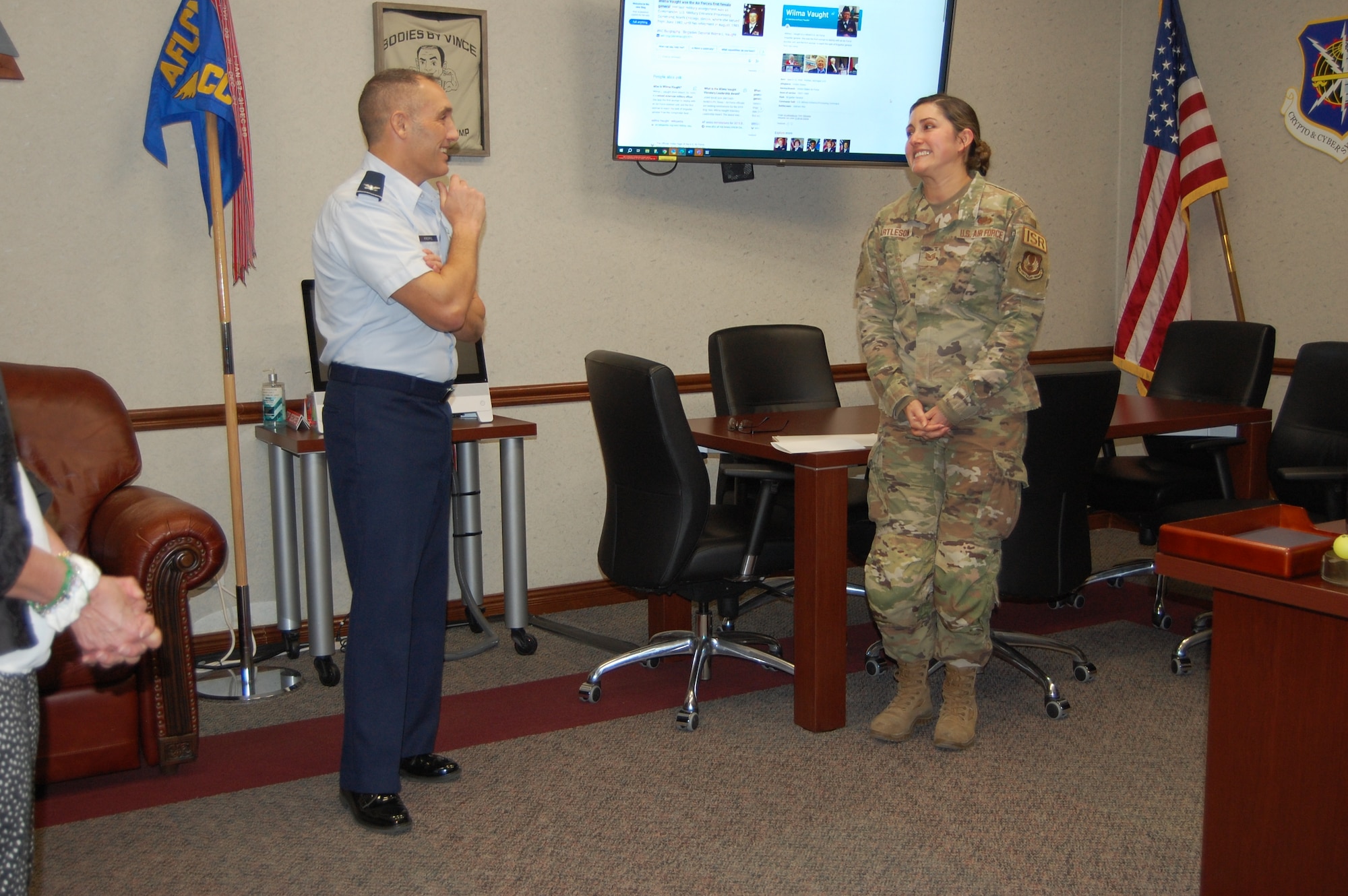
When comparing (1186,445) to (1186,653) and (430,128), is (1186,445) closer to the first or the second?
(1186,653)

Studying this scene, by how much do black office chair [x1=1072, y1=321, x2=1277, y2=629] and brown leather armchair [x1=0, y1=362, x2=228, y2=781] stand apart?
2860 millimetres

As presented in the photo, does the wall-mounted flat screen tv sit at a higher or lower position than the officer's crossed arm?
higher

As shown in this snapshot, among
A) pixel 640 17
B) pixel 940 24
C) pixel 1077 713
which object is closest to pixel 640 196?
pixel 640 17

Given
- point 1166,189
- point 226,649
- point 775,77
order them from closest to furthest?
point 226,649
point 775,77
point 1166,189

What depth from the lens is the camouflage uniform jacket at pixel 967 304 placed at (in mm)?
2648

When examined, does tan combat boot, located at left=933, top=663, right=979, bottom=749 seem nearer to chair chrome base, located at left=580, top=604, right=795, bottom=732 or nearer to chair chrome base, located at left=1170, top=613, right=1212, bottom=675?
chair chrome base, located at left=580, top=604, right=795, bottom=732

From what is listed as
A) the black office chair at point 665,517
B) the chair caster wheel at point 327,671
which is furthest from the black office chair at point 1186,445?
the chair caster wheel at point 327,671

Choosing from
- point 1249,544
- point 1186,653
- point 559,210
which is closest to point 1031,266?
point 1249,544

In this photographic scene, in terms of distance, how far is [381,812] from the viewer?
2.38 meters

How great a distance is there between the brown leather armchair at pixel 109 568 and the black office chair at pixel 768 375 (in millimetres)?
1684

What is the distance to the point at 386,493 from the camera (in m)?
2.30

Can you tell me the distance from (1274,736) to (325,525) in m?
2.65

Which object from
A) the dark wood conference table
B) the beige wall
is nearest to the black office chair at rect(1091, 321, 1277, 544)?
the dark wood conference table

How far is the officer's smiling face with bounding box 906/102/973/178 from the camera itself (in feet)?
8.80
